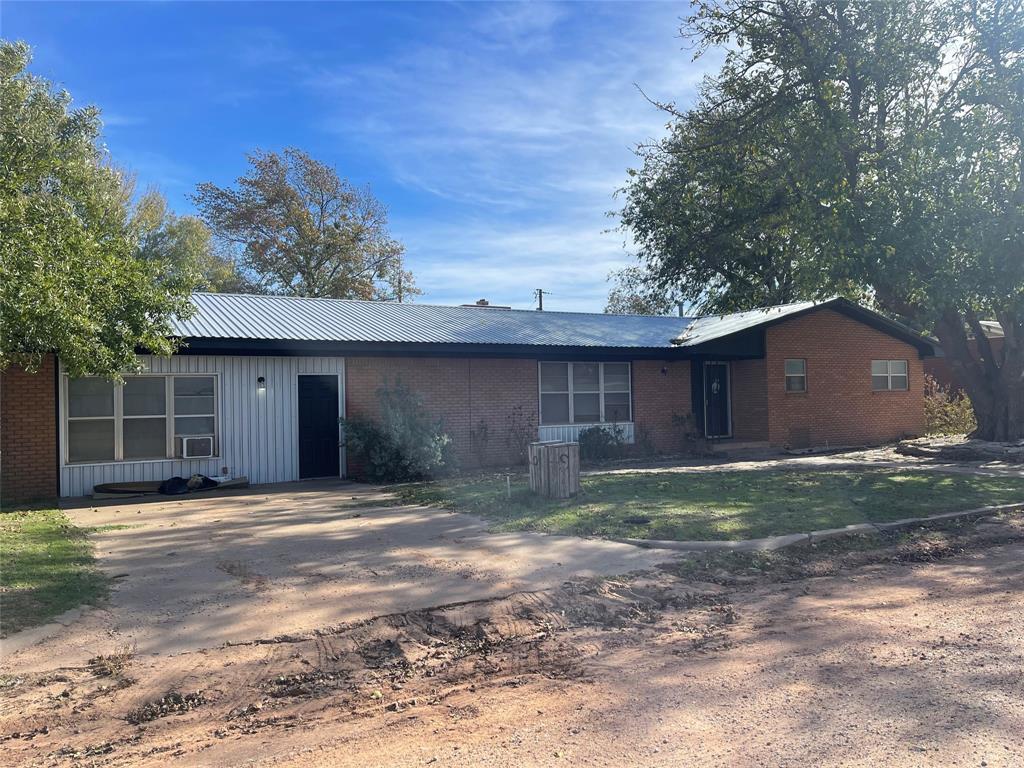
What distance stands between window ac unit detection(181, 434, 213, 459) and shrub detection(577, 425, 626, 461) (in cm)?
820

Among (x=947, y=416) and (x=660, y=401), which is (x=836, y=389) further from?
(x=660, y=401)

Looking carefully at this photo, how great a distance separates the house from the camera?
1334 cm

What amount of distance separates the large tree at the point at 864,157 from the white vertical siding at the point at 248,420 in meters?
8.72

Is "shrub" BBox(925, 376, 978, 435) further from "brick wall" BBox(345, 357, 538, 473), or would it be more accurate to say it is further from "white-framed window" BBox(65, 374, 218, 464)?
"white-framed window" BBox(65, 374, 218, 464)

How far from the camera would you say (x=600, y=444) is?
18.2 m

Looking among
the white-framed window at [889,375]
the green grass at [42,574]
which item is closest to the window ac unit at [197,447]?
the green grass at [42,574]

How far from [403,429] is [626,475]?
14.2 ft

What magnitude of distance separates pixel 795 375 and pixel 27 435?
18.0m

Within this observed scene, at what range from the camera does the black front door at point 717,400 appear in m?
21.0

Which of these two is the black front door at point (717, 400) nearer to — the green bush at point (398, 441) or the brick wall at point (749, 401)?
the brick wall at point (749, 401)

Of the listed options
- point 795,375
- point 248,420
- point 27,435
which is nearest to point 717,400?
point 795,375

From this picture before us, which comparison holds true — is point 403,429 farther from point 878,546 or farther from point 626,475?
point 878,546

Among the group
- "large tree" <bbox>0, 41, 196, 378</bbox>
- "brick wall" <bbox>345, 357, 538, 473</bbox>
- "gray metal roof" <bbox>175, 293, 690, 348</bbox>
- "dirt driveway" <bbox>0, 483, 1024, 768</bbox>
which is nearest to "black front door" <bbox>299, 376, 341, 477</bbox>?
"brick wall" <bbox>345, 357, 538, 473</bbox>

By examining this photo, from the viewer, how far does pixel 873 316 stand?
21969 millimetres
